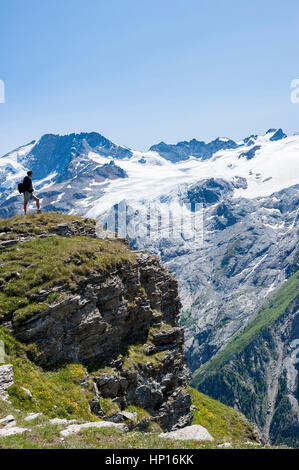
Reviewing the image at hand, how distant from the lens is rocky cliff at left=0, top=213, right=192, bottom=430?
31.7 m

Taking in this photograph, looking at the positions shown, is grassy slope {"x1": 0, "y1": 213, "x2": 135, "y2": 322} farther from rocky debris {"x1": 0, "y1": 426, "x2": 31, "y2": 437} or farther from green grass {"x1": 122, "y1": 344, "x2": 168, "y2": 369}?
rocky debris {"x1": 0, "y1": 426, "x2": 31, "y2": 437}

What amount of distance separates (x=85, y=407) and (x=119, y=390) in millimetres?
8302

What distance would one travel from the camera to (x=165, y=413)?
40.9m

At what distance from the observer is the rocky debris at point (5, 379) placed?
23438mm

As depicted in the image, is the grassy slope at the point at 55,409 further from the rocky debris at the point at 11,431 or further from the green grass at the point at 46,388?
the rocky debris at the point at 11,431

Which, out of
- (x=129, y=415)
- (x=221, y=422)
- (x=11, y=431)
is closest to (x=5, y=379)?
(x=11, y=431)

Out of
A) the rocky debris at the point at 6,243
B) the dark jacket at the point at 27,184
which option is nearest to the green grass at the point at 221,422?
the rocky debris at the point at 6,243

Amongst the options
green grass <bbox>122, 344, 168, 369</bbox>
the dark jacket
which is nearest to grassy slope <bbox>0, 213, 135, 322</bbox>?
the dark jacket

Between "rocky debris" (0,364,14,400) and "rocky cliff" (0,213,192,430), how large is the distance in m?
4.43

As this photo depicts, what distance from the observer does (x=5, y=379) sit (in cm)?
2434

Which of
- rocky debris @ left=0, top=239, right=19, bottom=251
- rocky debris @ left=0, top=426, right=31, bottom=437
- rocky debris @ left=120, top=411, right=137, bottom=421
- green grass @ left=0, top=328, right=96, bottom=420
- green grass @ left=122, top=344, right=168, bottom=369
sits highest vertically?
rocky debris @ left=0, top=239, right=19, bottom=251

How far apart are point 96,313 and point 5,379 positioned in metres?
12.7

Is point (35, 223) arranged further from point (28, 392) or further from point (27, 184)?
point (28, 392)
